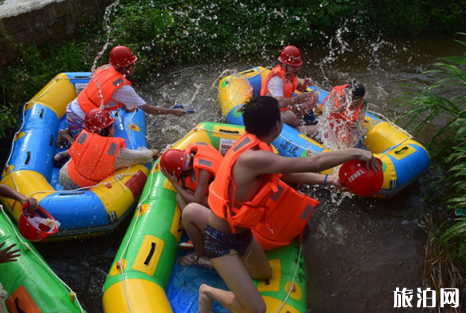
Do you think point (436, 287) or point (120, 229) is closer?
point (436, 287)

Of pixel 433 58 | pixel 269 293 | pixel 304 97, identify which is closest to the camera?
pixel 269 293

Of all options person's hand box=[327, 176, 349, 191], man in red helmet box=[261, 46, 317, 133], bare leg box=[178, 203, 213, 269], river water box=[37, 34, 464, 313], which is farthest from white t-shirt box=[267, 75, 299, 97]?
bare leg box=[178, 203, 213, 269]

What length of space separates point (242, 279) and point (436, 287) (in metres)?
2.02

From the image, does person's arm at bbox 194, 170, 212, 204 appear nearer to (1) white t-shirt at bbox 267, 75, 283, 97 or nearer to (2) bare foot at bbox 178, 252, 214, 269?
(2) bare foot at bbox 178, 252, 214, 269

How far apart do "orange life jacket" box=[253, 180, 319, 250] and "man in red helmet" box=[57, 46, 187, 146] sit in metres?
2.12

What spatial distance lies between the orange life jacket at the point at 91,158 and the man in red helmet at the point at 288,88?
80.4 inches

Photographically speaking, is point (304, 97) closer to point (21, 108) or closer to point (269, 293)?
point (269, 293)

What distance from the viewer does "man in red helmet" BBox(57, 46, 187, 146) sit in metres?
4.98

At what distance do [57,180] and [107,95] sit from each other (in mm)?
1154

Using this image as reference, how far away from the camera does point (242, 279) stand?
289 centimetres

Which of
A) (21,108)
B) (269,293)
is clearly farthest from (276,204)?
(21,108)

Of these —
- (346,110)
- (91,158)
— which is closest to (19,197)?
(91,158)

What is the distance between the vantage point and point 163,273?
11.7 ft

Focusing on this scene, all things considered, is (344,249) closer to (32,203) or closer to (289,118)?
(289,118)
